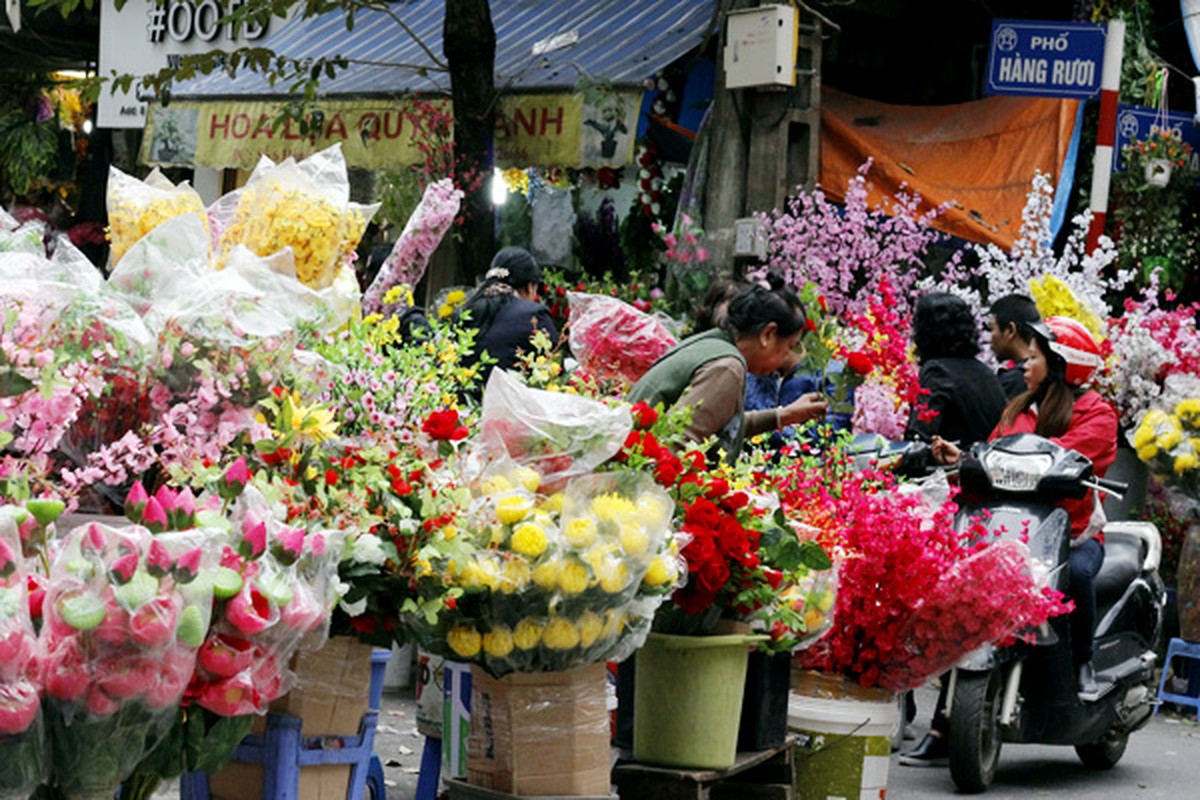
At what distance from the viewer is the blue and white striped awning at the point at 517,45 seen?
37.6 ft

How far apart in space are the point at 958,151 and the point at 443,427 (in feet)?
28.1

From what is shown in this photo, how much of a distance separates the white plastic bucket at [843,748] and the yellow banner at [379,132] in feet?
18.0

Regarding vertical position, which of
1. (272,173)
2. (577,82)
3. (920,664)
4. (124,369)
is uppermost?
(577,82)

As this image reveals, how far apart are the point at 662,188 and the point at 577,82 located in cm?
149

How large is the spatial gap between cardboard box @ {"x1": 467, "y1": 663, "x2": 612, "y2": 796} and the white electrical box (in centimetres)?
621

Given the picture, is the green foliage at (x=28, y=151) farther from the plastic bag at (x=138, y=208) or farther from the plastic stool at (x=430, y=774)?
the plastic stool at (x=430, y=774)

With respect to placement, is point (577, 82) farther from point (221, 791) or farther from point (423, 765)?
point (221, 791)

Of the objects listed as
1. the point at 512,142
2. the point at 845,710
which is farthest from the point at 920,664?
the point at 512,142

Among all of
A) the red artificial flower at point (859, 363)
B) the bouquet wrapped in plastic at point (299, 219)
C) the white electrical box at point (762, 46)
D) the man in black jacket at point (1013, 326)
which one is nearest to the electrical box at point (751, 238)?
the white electrical box at point (762, 46)

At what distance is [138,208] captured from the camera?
18.5 feet

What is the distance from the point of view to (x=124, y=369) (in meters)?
4.50

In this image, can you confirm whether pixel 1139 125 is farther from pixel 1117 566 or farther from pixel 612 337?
pixel 612 337

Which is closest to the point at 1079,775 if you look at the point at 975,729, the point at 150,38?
the point at 975,729

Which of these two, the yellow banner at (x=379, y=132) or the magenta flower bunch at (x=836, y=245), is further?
the yellow banner at (x=379, y=132)
